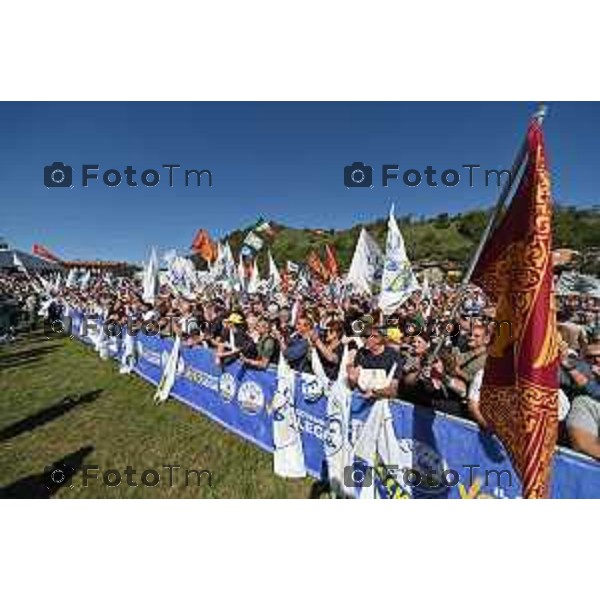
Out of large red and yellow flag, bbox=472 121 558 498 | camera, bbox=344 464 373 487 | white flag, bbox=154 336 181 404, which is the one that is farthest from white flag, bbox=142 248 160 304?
large red and yellow flag, bbox=472 121 558 498

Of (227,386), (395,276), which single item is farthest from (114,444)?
(395,276)

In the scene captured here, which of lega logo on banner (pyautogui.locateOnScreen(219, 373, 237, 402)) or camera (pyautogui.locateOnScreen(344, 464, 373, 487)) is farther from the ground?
lega logo on banner (pyautogui.locateOnScreen(219, 373, 237, 402))

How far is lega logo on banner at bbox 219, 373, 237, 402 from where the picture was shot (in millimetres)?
8434

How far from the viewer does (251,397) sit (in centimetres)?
792

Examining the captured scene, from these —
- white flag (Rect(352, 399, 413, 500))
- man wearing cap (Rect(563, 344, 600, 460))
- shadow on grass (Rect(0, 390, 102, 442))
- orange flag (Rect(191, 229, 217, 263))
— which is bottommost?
shadow on grass (Rect(0, 390, 102, 442))

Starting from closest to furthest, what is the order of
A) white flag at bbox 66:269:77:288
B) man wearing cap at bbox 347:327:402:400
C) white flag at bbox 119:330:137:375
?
man wearing cap at bbox 347:327:402:400, white flag at bbox 119:330:137:375, white flag at bbox 66:269:77:288

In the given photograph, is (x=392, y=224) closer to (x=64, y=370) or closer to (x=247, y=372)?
(x=247, y=372)

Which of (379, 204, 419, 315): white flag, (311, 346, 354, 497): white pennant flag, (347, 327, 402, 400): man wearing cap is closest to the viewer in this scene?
(347, 327, 402, 400): man wearing cap

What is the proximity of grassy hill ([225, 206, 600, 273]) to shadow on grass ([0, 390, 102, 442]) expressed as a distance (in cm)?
1433

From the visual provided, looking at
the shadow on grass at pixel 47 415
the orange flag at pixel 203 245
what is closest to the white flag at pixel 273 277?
the orange flag at pixel 203 245

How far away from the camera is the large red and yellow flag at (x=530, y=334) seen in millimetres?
3738

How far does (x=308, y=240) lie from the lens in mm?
39531

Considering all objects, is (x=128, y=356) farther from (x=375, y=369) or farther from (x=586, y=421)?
(x=586, y=421)

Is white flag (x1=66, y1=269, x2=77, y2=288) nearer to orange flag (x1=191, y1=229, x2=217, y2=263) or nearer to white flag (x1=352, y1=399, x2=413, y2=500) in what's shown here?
orange flag (x1=191, y1=229, x2=217, y2=263)
